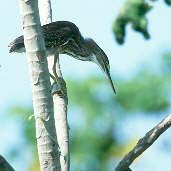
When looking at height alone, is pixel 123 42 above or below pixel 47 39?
above

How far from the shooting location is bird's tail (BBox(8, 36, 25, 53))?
3697mm

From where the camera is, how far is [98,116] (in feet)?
29.2

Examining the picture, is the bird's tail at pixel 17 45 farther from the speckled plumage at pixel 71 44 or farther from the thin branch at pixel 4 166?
the thin branch at pixel 4 166

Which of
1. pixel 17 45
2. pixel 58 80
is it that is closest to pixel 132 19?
pixel 58 80

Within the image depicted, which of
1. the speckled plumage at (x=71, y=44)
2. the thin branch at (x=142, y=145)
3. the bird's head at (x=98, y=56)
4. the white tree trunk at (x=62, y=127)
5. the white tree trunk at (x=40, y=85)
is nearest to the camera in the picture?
the white tree trunk at (x=40, y=85)

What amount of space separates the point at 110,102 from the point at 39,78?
655 centimetres

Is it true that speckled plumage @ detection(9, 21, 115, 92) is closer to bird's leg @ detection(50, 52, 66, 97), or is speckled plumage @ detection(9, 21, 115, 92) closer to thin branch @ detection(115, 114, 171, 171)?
bird's leg @ detection(50, 52, 66, 97)

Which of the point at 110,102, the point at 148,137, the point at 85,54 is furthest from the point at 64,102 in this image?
the point at 110,102

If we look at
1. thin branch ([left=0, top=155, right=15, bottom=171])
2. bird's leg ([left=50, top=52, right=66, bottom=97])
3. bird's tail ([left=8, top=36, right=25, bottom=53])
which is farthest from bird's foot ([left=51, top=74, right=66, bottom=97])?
thin branch ([left=0, top=155, right=15, bottom=171])

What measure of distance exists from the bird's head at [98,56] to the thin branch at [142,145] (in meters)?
1.76

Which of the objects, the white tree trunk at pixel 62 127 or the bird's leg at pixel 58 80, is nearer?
the white tree trunk at pixel 62 127

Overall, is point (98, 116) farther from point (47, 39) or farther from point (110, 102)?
point (47, 39)

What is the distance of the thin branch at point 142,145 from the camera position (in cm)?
257

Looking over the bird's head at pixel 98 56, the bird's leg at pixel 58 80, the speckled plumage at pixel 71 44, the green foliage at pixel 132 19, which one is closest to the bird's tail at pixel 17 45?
the speckled plumage at pixel 71 44
